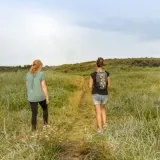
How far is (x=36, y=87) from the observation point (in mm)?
12305

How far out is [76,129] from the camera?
1345cm

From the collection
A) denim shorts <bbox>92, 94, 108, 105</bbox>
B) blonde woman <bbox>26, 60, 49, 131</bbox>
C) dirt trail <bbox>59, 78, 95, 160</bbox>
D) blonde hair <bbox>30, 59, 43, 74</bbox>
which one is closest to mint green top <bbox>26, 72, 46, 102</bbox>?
blonde woman <bbox>26, 60, 49, 131</bbox>

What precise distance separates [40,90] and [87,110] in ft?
23.3

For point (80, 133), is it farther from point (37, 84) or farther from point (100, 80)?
point (37, 84)

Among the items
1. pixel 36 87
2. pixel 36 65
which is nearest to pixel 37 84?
pixel 36 87

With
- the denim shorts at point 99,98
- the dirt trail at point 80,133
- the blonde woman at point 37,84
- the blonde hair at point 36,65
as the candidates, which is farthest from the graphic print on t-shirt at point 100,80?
the blonde hair at point 36,65

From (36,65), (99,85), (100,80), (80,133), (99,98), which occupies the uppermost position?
(36,65)

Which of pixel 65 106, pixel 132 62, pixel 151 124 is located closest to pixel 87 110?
pixel 65 106

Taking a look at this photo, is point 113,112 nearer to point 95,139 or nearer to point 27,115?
point 27,115

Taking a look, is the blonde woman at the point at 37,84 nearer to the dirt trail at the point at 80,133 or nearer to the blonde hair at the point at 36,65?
the blonde hair at the point at 36,65

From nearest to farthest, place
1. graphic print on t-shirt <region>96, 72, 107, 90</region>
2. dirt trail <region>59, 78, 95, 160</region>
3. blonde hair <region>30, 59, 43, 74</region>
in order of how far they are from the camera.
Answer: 1. dirt trail <region>59, 78, 95, 160</region>
2. graphic print on t-shirt <region>96, 72, 107, 90</region>
3. blonde hair <region>30, 59, 43, 74</region>

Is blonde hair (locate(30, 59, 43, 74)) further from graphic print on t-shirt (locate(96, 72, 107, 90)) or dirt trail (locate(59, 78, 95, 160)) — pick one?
dirt trail (locate(59, 78, 95, 160))

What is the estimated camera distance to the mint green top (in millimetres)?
12305

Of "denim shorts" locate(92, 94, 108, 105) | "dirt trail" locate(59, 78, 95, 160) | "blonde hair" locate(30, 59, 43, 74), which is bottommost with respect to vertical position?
"dirt trail" locate(59, 78, 95, 160)
